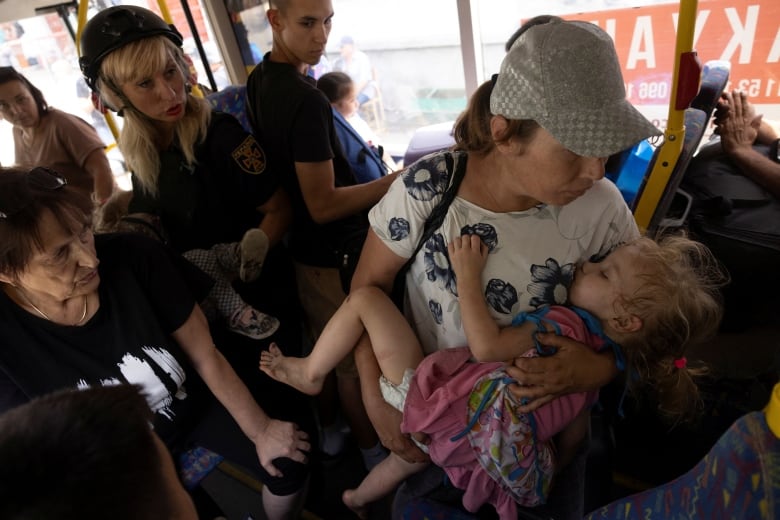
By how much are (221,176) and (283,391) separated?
0.93m

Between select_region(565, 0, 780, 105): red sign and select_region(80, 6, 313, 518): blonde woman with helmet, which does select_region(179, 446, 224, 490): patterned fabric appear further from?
select_region(565, 0, 780, 105): red sign

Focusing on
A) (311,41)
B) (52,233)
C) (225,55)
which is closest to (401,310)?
(52,233)

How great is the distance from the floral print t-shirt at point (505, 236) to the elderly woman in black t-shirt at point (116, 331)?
0.78 meters

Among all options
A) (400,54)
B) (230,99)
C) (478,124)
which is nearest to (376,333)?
(478,124)

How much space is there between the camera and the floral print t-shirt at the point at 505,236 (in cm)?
145

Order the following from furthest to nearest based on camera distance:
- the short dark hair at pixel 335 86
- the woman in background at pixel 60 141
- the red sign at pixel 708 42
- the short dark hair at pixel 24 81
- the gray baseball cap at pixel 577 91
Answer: the short dark hair at pixel 335 86 → the woman in background at pixel 60 141 → the short dark hair at pixel 24 81 → the red sign at pixel 708 42 → the gray baseball cap at pixel 577 91

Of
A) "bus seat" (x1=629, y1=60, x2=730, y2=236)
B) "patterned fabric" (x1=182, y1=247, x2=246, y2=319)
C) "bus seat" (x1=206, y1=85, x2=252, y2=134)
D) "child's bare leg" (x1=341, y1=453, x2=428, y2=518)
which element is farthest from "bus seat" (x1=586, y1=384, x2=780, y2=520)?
"bus seat" (x1=206, y1=85, x2=252, y2=134)

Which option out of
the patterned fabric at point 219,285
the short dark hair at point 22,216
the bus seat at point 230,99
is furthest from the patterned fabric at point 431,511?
the bus seat at point 230,99

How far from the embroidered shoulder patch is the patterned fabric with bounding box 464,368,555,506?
124 centimetres

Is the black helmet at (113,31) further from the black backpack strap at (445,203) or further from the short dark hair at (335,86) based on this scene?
the short dark hair at (335,86)

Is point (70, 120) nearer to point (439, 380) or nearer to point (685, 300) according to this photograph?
point (439, 380)

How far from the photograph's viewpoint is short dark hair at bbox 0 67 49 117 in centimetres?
329

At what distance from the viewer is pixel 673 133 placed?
67.6 inches

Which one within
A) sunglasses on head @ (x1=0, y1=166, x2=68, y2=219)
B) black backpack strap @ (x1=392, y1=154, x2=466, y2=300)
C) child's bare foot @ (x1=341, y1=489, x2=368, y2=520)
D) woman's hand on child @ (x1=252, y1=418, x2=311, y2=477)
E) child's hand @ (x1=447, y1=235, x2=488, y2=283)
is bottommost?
child's bare foot @ (x1=341, y1=489, x2=368, y2=520)
